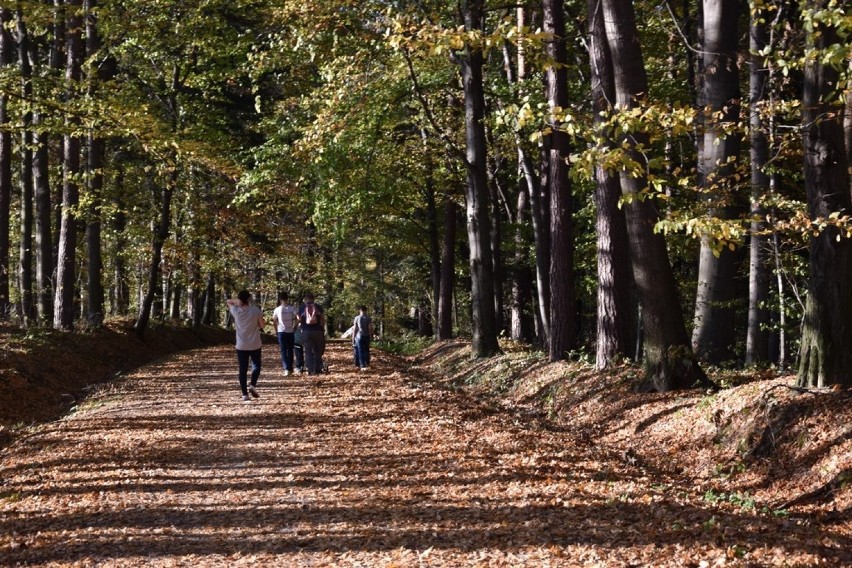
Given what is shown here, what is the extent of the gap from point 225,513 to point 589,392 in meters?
6.76

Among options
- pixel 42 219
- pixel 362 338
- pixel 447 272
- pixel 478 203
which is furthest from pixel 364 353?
pixel 447 272

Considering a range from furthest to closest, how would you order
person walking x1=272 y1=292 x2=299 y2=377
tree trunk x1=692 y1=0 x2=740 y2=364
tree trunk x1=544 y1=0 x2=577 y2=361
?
1. person walking x1=272 y1=292 x2=299 y2=377
2. tree trunk x1=544 y1=0 x2=577 y2=361
3. tree trunk x1=692 y1=0 x2=740 y2=364

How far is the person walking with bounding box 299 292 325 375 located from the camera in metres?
19.0

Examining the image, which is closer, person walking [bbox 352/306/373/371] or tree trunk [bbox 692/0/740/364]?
tree trunk [bbox 692/0/740/364]

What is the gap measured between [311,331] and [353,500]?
11.4m

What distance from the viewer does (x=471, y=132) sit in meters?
19.6

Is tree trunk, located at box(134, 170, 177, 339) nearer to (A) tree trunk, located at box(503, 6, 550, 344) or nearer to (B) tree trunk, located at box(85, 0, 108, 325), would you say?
(B) tree trunk, located at box(85, 0, 108, 325)

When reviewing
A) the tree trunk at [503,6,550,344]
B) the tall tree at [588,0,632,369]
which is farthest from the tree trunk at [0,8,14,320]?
the tall tree at [588,0,632,369]

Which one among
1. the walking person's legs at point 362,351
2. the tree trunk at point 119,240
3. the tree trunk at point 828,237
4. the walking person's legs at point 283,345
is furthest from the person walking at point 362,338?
the tree trunk at point 828,237

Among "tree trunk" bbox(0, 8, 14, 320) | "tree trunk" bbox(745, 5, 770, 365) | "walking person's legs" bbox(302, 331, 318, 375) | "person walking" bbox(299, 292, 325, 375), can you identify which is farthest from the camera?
"tree trunk" bbox(0, 8, 14, 320)

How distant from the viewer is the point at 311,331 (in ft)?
62.4

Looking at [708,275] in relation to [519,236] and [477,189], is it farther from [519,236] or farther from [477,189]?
[519,236]

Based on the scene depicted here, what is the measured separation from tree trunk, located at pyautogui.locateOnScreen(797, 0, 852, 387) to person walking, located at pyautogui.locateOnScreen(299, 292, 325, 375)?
39.5ft

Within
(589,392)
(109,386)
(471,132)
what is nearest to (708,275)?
(589,392)
